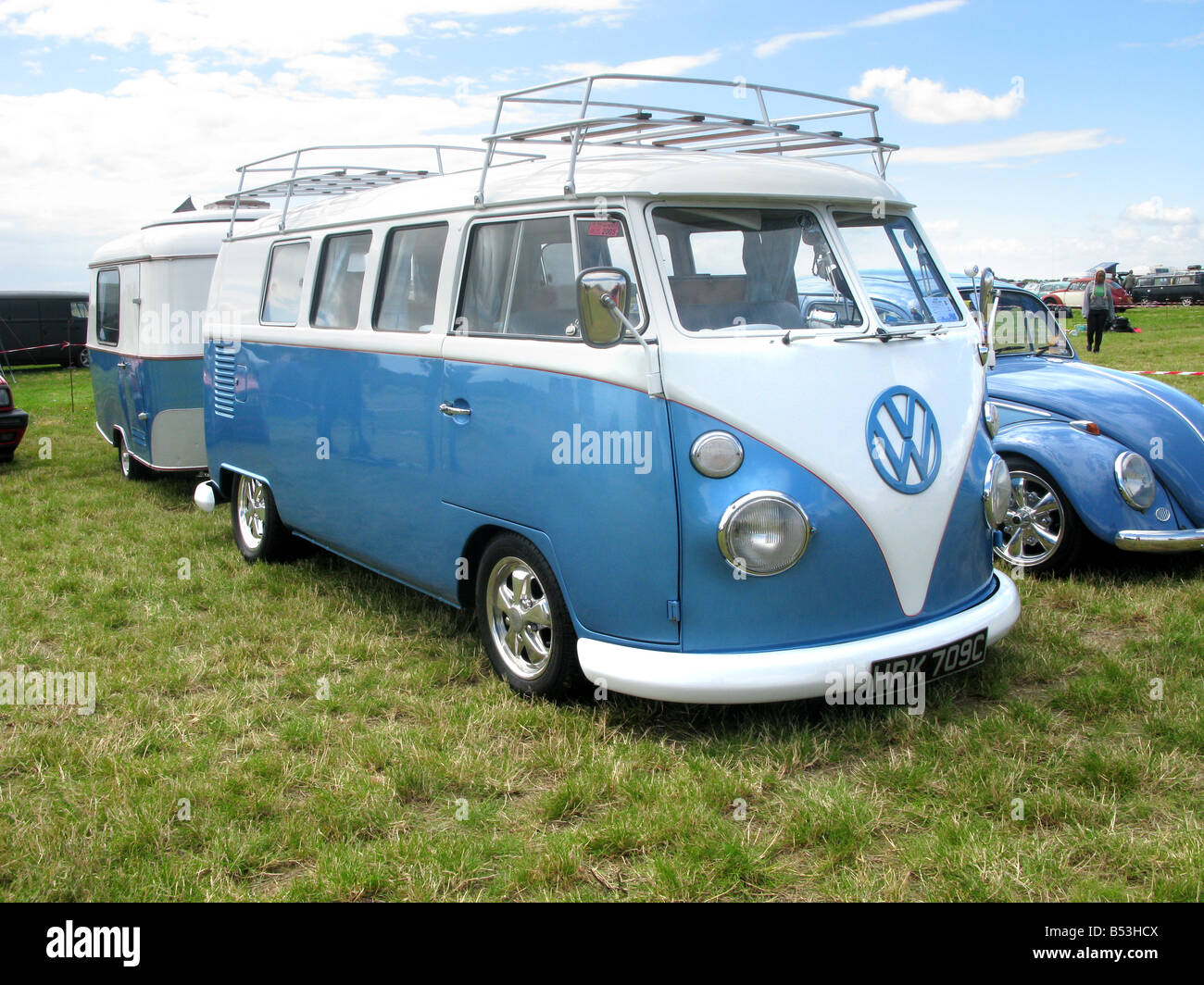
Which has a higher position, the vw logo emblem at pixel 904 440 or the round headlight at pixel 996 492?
the vw logo emblem at pixel 904 440

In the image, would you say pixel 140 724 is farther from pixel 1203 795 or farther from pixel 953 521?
pixel 1203 795

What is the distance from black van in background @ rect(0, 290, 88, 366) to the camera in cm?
2456

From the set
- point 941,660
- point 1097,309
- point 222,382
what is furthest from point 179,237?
point 1097,309

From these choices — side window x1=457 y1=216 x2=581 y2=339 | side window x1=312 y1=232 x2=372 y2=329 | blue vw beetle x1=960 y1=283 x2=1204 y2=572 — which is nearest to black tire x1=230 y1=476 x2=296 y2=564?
side window x1=312 y1=232 x2=372 y2=329

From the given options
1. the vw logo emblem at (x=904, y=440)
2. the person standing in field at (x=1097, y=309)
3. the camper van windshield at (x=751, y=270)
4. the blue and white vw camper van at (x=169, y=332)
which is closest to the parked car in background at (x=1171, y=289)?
the person standing in field at (x=1097, y=309)

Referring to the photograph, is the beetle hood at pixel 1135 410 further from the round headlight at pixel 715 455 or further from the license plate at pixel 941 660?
the round headlight at pixel 715 455

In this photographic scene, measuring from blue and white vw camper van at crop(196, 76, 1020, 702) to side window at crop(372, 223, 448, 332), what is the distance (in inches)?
0.7

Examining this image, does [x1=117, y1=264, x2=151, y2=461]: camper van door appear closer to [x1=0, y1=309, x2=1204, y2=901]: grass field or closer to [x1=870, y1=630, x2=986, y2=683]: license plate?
[x1=0, y1=309, x2=1204, y2=901]: grass field

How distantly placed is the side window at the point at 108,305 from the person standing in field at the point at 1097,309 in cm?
1666

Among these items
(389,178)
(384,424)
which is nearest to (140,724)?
(384,424)

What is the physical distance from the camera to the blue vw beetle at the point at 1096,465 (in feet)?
19.0

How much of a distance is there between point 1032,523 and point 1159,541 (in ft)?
2.20

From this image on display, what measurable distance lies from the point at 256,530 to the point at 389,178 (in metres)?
2.48

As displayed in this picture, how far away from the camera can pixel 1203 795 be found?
3.63 meters
